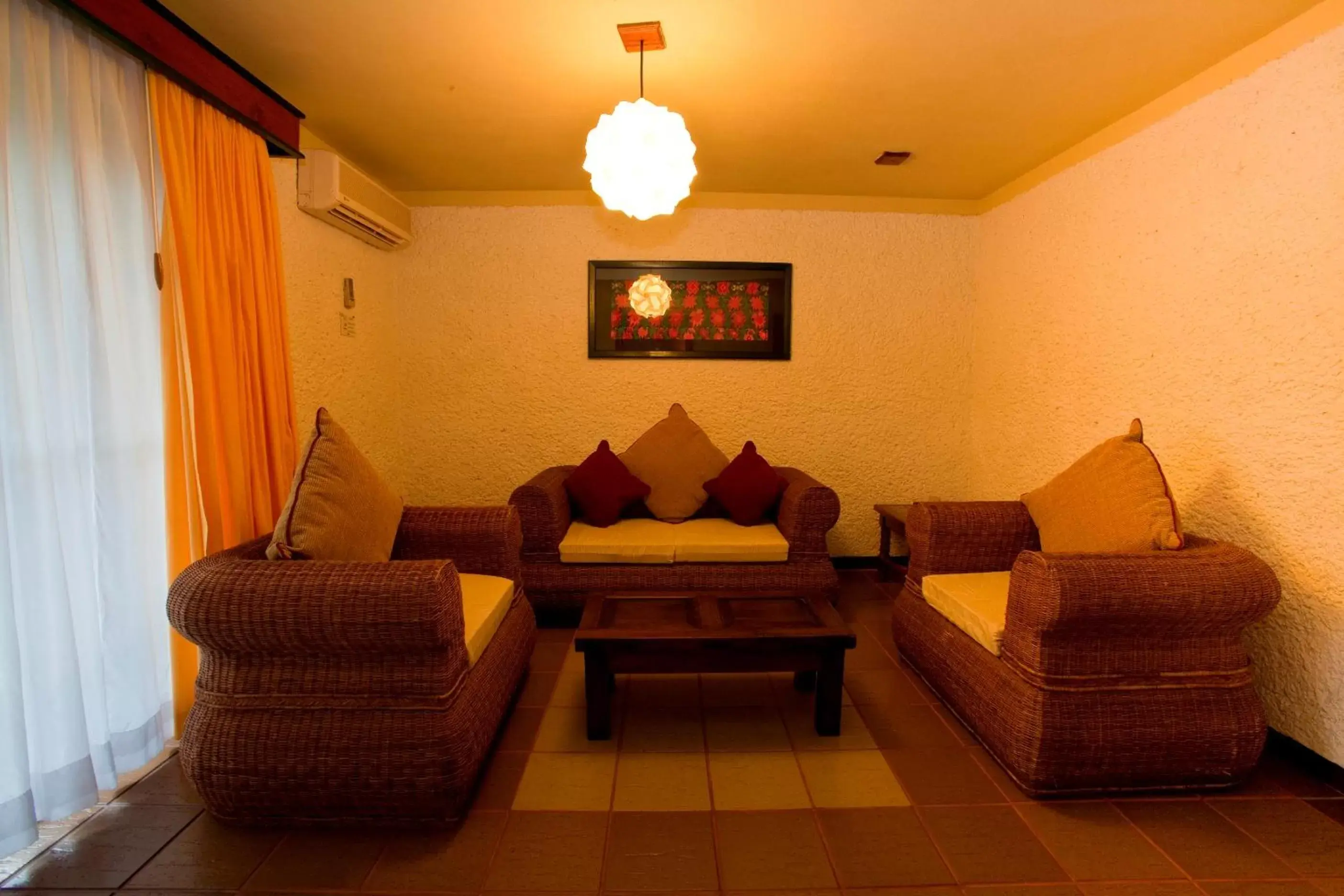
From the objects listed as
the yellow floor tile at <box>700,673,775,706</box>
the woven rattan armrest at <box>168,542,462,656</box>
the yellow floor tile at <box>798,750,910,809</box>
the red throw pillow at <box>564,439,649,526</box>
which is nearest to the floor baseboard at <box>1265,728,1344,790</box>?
the yellow floor tile at <box>798,750,910,809</box>

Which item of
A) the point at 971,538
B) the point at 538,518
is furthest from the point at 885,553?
the point at 538,518

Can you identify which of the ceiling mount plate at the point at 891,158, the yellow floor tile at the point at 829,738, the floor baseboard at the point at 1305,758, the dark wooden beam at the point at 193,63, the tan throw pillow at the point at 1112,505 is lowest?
the yellow floor tile at the point at 829,738

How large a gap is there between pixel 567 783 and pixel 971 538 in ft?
5.93

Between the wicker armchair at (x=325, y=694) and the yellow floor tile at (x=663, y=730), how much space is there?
2.12 ft

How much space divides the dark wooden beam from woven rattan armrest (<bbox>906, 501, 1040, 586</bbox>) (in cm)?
303

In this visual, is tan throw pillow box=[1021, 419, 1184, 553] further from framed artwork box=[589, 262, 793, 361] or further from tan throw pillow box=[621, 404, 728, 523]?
framed artwork box=[589, 262, 793, 361]

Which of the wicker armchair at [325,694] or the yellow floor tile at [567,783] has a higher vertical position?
the wicker armchair at [325,694]

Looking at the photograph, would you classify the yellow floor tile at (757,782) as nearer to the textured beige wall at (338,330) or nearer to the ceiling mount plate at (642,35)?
the textured beige wall at (338,330)

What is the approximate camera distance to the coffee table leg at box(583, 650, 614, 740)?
235cm

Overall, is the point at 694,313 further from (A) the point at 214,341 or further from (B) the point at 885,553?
(A) the point at 214,341

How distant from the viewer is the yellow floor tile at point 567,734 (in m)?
2.34

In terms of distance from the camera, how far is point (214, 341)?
7.82 ft

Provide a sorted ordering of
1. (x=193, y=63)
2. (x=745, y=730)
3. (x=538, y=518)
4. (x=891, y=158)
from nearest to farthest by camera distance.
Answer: (x=193, y=63)
(x=745, y=730)
(x=538, y=518)
(x=891, y=158)

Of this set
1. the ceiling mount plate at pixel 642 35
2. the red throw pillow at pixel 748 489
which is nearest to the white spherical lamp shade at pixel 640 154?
the ceiling mount plate at pixel 642 35
